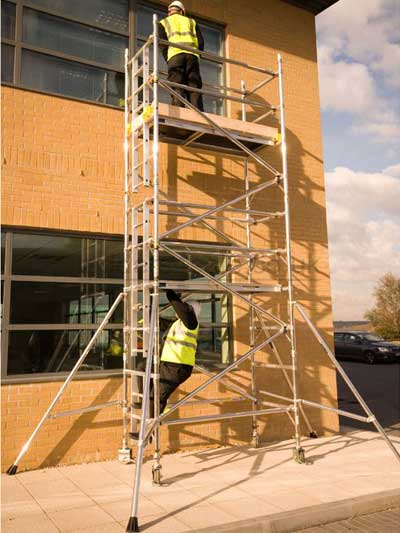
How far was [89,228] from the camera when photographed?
7289mm

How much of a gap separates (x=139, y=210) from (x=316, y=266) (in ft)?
11.3

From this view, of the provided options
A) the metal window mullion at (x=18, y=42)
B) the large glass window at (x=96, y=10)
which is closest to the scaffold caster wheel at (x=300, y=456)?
the metal window mullion at (x=18, y=42)

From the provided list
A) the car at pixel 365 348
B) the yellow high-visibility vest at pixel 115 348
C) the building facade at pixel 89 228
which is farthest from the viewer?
the car at pixel 365 348

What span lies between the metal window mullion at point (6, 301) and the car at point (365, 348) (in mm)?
19838

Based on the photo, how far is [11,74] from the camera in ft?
23.5

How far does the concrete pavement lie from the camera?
4781 mm

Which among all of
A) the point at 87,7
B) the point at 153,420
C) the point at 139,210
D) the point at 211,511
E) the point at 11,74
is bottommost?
the point at 211,511

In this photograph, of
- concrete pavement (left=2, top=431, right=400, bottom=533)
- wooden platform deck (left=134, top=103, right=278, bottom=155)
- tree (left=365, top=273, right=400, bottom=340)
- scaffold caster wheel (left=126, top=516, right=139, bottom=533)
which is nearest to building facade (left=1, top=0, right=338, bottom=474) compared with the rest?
wooden platform deck (left=134, top=103, right=278, bottom=155)

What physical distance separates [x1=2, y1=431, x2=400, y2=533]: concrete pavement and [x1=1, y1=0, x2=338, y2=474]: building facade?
2.26 ft

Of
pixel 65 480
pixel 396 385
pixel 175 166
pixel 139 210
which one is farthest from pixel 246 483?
pixel 396 385

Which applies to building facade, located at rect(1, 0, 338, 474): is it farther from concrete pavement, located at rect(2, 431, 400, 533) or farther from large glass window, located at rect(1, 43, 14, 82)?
concrete pavement, located at rect(2, 431, 400, 533)

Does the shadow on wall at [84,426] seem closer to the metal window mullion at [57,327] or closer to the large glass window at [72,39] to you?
the metal window mullion at [57,327]

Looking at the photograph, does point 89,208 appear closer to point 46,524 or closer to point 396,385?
point 46,524

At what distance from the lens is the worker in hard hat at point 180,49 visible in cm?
745
